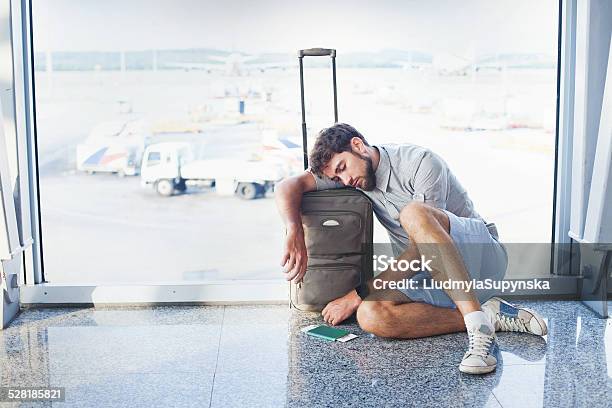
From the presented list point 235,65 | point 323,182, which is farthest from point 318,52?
point 323,182

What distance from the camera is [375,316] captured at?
3502mm

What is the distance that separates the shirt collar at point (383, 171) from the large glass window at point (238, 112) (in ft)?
1.60

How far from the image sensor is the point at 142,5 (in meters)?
3.96

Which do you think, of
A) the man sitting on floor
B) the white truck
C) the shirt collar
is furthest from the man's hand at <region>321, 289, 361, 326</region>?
the white truck

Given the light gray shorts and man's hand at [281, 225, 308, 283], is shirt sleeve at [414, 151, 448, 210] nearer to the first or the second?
the light gray shorts

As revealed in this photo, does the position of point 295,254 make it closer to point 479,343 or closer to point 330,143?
point 330,143

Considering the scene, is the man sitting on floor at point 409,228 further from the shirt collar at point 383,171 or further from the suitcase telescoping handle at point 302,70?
the suitcase telescoping handle at point 302,70

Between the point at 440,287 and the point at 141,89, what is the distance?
5.63ft

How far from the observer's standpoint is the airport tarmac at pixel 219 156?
4.04 meters

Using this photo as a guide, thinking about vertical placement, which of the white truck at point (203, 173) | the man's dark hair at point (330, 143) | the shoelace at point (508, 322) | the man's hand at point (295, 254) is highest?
the man's dark hair at point (330, 143)

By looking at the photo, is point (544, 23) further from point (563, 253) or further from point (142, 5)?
point (142, 5)

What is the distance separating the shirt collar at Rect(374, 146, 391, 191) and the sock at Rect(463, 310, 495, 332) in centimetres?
70

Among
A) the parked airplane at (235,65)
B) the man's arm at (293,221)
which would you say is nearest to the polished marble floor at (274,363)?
the man's arm at (293,221)

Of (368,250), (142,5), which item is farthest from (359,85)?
(142,5)
